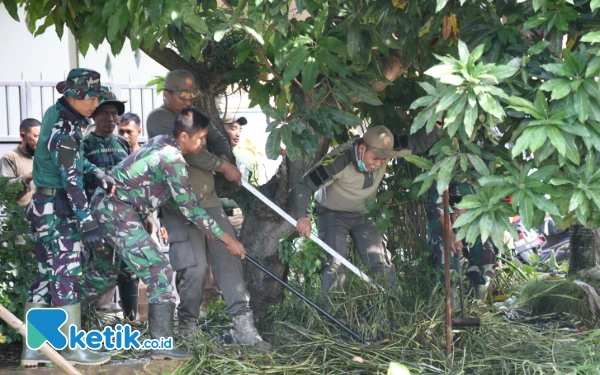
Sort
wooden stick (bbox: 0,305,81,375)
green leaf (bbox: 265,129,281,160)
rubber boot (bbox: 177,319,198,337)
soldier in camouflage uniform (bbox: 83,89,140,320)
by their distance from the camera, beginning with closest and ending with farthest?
1. wooden stick (bbox: 0,305,81,375)
2. green leaf (bbox: 265,129,281,160)
3. rubber boot (bbox: 177,319,198,337)
4. soldier in camouflage uniform (bbox: 83,89,140,320)

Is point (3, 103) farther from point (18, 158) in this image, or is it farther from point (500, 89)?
point (500, 89)

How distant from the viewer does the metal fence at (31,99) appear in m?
11.2

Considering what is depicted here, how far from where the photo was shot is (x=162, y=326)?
5.66 meters

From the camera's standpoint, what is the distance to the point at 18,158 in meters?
7.63

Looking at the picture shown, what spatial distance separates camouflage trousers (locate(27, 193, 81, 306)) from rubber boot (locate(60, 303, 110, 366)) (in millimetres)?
56

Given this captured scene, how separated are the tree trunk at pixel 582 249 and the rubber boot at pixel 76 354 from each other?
4.42m

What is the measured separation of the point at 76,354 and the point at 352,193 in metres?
2.18

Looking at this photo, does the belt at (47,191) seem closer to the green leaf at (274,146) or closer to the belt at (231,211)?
the green leaf at (274,146)

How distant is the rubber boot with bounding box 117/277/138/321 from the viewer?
6.67m

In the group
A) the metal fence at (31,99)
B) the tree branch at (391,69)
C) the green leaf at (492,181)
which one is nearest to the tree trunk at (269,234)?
the tree branch at (391,69)

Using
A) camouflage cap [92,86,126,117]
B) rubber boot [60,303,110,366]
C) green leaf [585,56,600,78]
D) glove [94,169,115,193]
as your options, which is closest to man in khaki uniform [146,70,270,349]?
camouflage cap [92,86,126,117]

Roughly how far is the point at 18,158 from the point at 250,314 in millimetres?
2868

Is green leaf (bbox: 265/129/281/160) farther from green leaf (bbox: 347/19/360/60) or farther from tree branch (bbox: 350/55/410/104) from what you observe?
tree branch (bbox: 350/55/410/104)

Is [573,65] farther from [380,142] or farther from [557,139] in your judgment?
[380,142]
